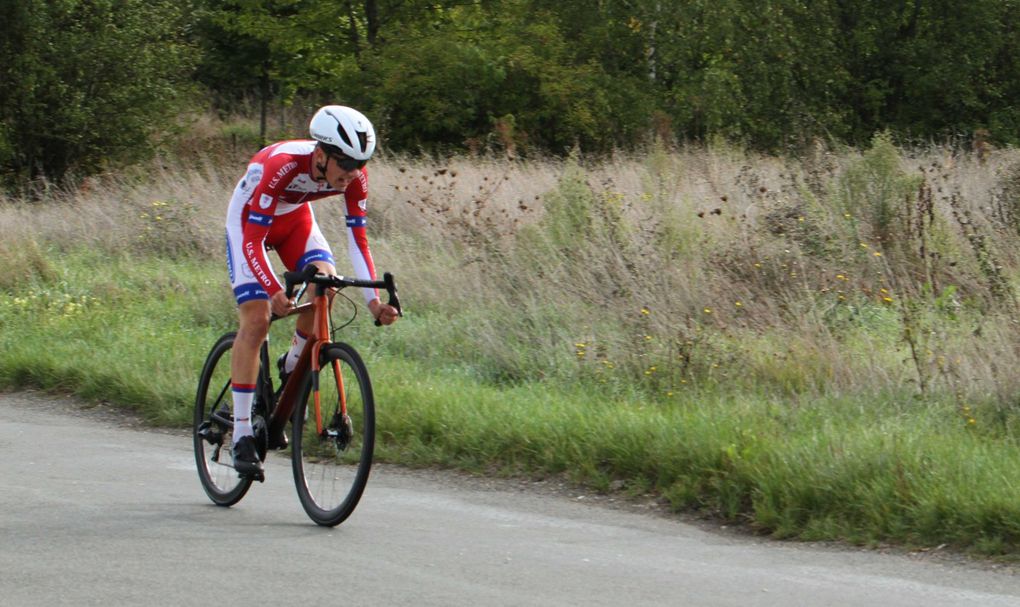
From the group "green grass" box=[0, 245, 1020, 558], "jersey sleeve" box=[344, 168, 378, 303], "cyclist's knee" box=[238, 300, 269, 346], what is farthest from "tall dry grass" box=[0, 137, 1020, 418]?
"cyclist's knee" box=[238, 300, 269, 346]

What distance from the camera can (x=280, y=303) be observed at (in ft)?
20.9

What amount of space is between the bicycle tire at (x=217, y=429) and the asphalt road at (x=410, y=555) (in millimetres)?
112

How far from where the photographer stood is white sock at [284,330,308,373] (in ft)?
22.7

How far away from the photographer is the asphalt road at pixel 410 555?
545cm

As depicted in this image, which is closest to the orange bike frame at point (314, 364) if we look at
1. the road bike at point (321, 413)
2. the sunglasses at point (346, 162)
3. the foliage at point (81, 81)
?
the road bike at point (321, 413)

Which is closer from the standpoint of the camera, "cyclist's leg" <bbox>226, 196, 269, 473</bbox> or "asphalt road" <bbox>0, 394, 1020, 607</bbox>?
"asphalt road" <bbox>0, 394, 1020, 607</bbox>

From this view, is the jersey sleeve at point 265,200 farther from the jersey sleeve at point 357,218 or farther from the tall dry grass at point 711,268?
the tall dry grass at point 711,268

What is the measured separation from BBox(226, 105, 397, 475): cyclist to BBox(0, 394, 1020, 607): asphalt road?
698 mm

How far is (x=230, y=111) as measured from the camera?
A: 4144 centimetres

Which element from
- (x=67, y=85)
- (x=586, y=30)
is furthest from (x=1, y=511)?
(x=586, y=30)

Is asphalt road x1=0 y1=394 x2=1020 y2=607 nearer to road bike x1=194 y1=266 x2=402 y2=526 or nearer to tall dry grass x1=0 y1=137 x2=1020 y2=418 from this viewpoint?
road bike x1=194 y1=266 x2=402 y2=526

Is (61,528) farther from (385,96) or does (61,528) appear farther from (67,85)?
(385,96)

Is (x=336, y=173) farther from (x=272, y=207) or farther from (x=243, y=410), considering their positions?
(x=243, y=410)

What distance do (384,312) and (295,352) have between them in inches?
25.3
